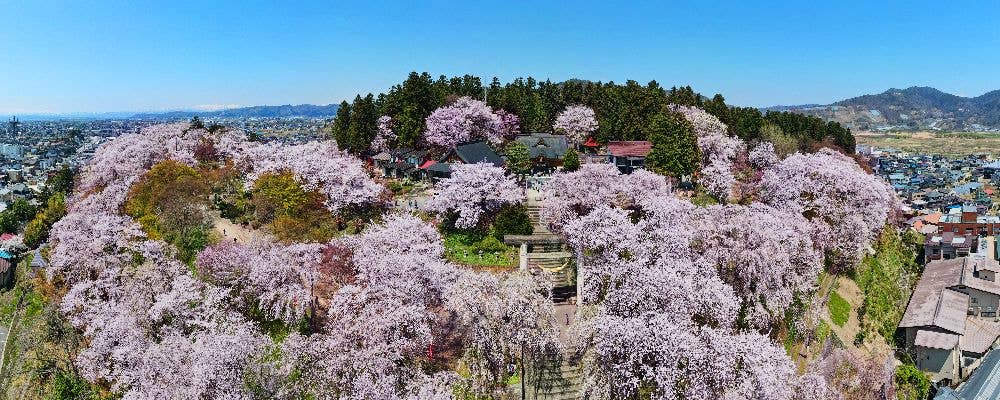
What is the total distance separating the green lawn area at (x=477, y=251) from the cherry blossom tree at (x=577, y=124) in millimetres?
25781

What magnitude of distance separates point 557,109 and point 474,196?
28477 mm

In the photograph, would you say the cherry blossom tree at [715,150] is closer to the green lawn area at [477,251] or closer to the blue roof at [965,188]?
the green lawn area at [477,251]

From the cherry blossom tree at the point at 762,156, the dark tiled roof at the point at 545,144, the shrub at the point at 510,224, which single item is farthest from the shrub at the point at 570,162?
the cherry blossom tree at the point at 762,156

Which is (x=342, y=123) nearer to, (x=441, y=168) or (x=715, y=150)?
(x=441, y=168)

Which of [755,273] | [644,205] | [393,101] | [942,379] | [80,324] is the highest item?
[393,101]

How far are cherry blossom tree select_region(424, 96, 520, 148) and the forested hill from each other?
175 cm

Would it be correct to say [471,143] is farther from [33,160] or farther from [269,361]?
[33,160]

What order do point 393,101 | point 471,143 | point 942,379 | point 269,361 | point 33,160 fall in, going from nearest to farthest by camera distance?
point 269,361, point 942,379, point 471,143, point 393,101, point 33,160

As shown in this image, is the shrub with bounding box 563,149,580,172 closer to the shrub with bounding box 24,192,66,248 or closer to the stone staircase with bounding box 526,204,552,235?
the stone staircase with bounding box 526,204,552,235

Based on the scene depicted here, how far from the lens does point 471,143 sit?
4888cm

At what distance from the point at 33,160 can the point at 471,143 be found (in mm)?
98334

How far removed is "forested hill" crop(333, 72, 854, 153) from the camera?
52844mm

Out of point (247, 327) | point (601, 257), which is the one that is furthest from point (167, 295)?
point (601, 257)

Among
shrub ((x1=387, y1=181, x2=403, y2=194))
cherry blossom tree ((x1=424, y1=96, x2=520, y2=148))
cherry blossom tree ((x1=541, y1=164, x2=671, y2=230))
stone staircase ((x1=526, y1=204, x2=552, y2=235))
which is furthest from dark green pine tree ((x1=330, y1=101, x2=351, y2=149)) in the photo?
cherry blossom tree ((x1=541, y1=164, x2=671, y2=230))
